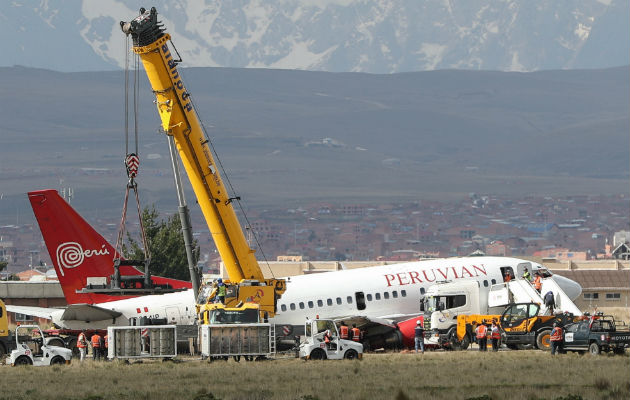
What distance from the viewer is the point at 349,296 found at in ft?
224

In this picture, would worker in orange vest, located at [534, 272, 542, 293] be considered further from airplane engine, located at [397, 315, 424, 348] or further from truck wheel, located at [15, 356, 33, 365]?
truck wheel, located at [15, 356, 33, 365]

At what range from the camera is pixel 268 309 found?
206ft

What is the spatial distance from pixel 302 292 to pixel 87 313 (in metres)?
10.5

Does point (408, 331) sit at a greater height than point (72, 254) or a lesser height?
lesser

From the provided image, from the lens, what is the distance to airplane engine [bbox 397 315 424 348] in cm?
6544

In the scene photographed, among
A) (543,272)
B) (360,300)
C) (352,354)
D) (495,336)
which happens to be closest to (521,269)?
(543,272)

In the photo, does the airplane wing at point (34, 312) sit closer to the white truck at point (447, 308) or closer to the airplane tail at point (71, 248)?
the airplane tail at point (71, 248)

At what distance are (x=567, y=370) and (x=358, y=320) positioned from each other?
17.1 metres

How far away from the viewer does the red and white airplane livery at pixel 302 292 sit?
2606 inches

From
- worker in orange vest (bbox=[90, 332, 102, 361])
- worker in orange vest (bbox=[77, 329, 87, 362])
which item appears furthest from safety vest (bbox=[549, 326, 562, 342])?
worker in orange vest (bbox=[77, 329, 87, 362])

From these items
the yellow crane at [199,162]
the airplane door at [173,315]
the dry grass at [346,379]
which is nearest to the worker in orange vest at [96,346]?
the dry grass at [346,379]

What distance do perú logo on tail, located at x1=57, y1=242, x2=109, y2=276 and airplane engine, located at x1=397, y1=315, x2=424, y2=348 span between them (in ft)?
55.6

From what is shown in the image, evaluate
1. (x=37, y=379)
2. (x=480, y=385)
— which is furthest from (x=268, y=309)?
(x=480, y=385)

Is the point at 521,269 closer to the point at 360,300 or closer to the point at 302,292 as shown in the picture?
the point at 360,300
